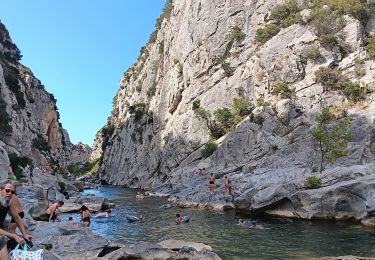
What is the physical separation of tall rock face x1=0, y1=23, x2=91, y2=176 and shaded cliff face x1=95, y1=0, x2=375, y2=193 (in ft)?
69.8

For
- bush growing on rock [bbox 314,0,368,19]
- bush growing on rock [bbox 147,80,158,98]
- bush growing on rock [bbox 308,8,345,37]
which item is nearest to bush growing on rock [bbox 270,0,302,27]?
bush growing on rock [bbox 308,8,345,37]

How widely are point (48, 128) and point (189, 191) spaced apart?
2904 inches

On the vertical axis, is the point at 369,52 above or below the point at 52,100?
below

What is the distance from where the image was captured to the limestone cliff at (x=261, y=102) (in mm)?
29859

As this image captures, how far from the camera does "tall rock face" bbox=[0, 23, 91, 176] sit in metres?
56.6

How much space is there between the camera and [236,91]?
58.2 m

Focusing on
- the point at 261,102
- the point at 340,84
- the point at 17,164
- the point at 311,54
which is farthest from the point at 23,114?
the point at 340,84

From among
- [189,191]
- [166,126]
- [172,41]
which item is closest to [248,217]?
[189,191]

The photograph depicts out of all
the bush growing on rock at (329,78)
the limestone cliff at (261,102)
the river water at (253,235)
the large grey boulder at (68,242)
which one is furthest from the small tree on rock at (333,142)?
the large grey boulder at (68,242)

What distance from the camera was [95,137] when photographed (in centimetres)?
16338

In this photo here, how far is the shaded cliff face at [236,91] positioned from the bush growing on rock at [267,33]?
1.43 feet

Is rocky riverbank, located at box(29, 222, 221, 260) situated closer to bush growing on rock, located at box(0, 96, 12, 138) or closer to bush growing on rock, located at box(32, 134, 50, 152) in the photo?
bush growing on rock, located at box(0, 96, 12, 138)

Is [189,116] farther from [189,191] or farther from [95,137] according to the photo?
[95,137]

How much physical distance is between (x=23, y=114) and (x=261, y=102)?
44.2m
